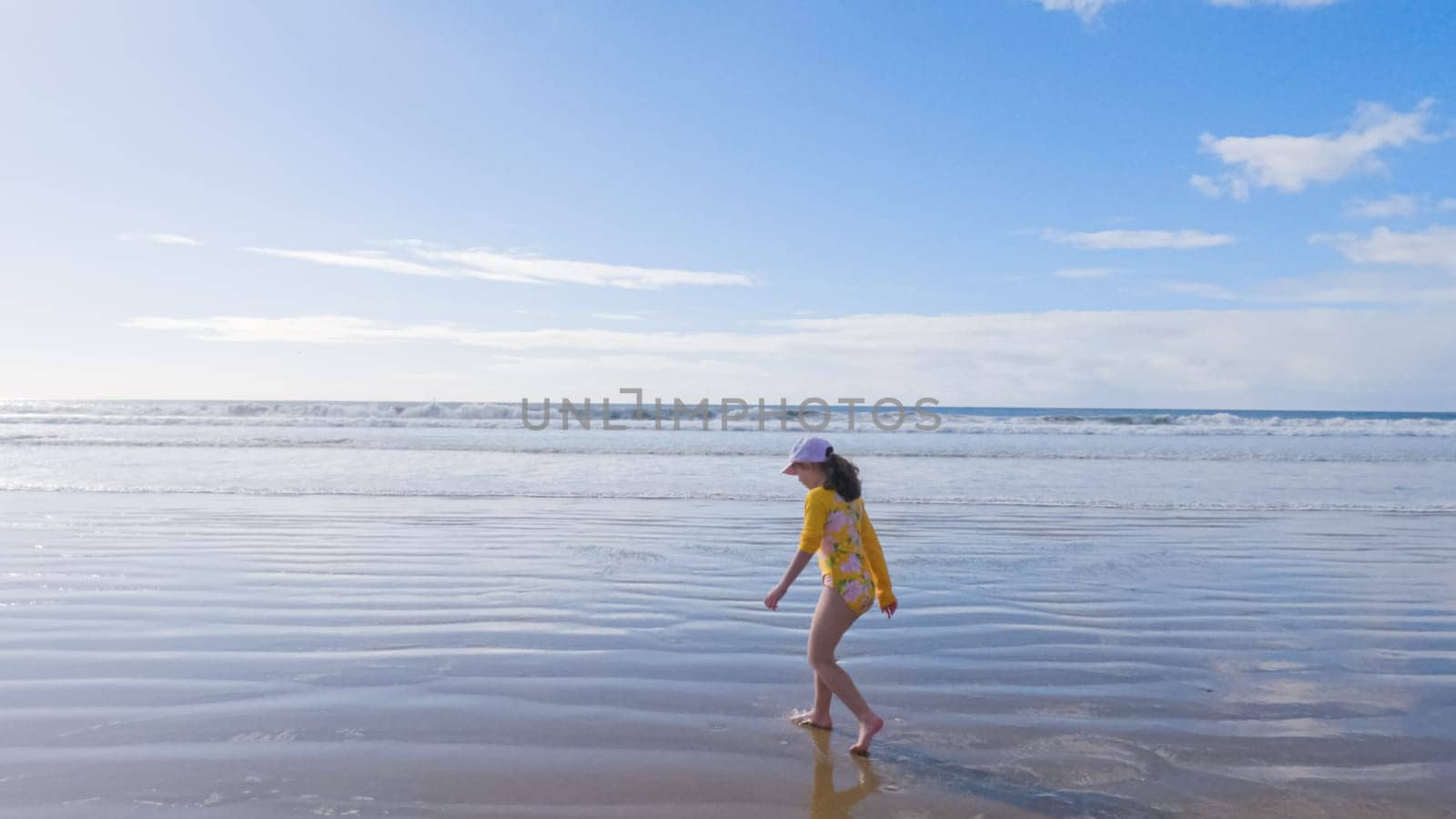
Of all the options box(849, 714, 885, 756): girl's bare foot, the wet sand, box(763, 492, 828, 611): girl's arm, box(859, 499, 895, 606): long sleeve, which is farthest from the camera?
box(859, 499, 895, 606): long sleeve

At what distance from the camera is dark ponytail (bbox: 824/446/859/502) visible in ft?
15.4

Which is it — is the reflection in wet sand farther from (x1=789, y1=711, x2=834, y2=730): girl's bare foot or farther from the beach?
(x1=789, y1=711, x2=834, y2=730): girl's bare foot

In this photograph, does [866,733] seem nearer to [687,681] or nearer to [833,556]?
[833,556]

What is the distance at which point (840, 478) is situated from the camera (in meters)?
4.71

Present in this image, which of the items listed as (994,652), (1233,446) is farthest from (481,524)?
(1233,446)

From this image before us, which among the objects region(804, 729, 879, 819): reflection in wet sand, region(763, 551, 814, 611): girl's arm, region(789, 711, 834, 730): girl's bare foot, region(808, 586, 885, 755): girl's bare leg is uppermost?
region(763, 551, 814, 611): girl's arm

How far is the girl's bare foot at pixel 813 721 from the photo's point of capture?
4.85 metres

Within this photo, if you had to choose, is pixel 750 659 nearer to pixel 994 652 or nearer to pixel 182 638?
pixel 994 652

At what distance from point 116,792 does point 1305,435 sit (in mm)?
41417

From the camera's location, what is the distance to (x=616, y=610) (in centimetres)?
740

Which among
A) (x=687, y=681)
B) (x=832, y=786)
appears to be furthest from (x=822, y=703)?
(x=687, y=681)

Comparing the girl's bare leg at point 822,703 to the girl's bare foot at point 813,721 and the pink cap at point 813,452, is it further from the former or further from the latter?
the pink cap at point 813,452

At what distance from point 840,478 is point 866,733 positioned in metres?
1.16

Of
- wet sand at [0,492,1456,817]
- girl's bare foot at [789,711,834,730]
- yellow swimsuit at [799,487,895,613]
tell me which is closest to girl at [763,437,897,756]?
yellow swimsuit at [799,487,895,613]
